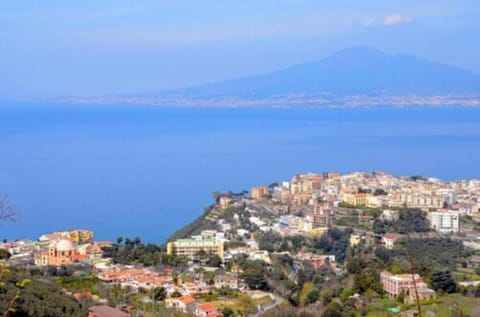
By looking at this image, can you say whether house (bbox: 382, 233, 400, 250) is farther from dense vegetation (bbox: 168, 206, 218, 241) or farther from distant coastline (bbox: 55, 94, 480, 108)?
distant coastline (bbox: 55, 94, 480, 108)

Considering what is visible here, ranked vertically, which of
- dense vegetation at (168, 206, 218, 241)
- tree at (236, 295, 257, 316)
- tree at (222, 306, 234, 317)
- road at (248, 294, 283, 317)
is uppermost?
tree at (222, 306, 234, 317)

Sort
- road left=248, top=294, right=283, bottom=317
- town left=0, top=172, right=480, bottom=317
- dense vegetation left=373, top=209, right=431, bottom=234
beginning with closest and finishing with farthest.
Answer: road left=248, top=294, right=283, bottom=317
town left=0, top=172, right=480, bottom=317
dense vegetation left=373, top=209, right=431, bottom=234

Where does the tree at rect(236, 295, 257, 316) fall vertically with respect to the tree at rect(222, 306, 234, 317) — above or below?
below

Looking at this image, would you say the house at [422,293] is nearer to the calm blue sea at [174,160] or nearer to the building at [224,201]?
the calm blue sea at [174,160]

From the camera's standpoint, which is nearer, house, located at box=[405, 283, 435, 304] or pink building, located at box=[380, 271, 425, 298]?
house, located at box=[405, 283, 435, 304]

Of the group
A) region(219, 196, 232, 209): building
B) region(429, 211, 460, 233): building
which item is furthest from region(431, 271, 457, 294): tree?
region(219, 196, 232, 209): building

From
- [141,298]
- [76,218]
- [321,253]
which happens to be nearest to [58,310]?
[141,298]

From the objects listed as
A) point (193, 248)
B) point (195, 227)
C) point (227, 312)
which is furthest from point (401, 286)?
point (195, 227)

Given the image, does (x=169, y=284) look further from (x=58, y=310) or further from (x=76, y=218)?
(x=76, y=218)

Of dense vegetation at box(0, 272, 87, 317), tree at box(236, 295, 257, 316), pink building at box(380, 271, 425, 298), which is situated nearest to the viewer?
dense vegetation at box(0, 272, 87, 317)
